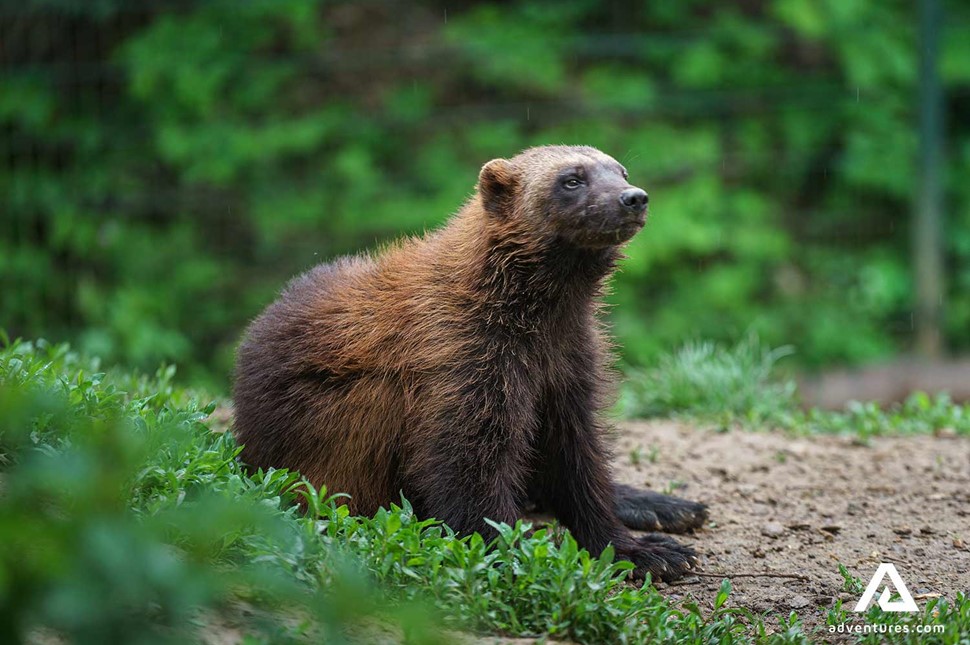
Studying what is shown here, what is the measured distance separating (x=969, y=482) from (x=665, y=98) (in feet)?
16.9

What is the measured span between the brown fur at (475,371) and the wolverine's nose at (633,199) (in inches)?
0.9

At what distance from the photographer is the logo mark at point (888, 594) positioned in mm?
3477

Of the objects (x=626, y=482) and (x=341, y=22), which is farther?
(x=341, y=22)

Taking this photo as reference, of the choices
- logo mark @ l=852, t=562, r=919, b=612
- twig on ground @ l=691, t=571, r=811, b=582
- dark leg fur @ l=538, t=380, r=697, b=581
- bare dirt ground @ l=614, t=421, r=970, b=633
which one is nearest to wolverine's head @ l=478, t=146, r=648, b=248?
dark leg fur @ l=538, t=380, r=697, b=581

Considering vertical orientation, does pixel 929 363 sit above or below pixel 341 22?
below

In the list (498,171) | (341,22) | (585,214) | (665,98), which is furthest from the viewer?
(341,22)

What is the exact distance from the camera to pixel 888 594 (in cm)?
357

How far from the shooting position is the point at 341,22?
10445 mm

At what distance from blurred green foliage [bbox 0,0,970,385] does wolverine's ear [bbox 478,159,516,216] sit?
16.0 feet

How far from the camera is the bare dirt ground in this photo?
A: 382cm

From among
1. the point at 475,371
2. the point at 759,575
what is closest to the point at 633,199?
the point at 475,371

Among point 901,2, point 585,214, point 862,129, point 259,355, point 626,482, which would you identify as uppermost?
point 901,2

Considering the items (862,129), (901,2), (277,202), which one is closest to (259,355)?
(277,202)

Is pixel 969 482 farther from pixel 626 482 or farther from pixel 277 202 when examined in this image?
pixel 277 202
